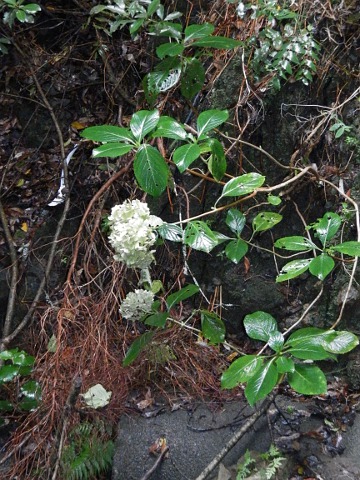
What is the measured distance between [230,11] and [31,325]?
2.42 meters

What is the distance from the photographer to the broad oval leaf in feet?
7.08

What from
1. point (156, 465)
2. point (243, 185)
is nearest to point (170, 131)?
point (243, 185)

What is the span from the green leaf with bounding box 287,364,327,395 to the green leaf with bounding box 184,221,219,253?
0.57 metres

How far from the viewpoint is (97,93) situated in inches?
160

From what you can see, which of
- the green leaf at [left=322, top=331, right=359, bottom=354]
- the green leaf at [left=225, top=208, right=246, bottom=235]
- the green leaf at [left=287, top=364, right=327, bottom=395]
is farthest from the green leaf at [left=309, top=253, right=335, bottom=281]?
the green leaf at [left=225, top=208, right=246, bottom=235]

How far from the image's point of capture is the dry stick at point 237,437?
240 centimetres

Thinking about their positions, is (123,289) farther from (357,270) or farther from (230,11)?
(230,11)

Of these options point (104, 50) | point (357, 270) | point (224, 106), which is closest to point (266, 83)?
point (224, 106)

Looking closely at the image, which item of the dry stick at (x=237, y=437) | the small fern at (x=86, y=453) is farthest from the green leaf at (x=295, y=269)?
the small fern at (x=86, y=453)

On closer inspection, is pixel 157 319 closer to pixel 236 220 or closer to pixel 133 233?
pixel 133 233

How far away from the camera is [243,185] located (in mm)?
2188

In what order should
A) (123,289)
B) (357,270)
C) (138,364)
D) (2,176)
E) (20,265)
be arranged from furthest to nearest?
1. (2,176)
2. (20,265)
3. (123,289)
4. (138,364)
5. (357,270)

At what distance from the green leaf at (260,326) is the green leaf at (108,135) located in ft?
2.79

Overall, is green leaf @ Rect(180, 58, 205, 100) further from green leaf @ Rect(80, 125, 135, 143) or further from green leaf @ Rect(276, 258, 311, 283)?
green leaf @ Rect(276, 258, 311, 283)
